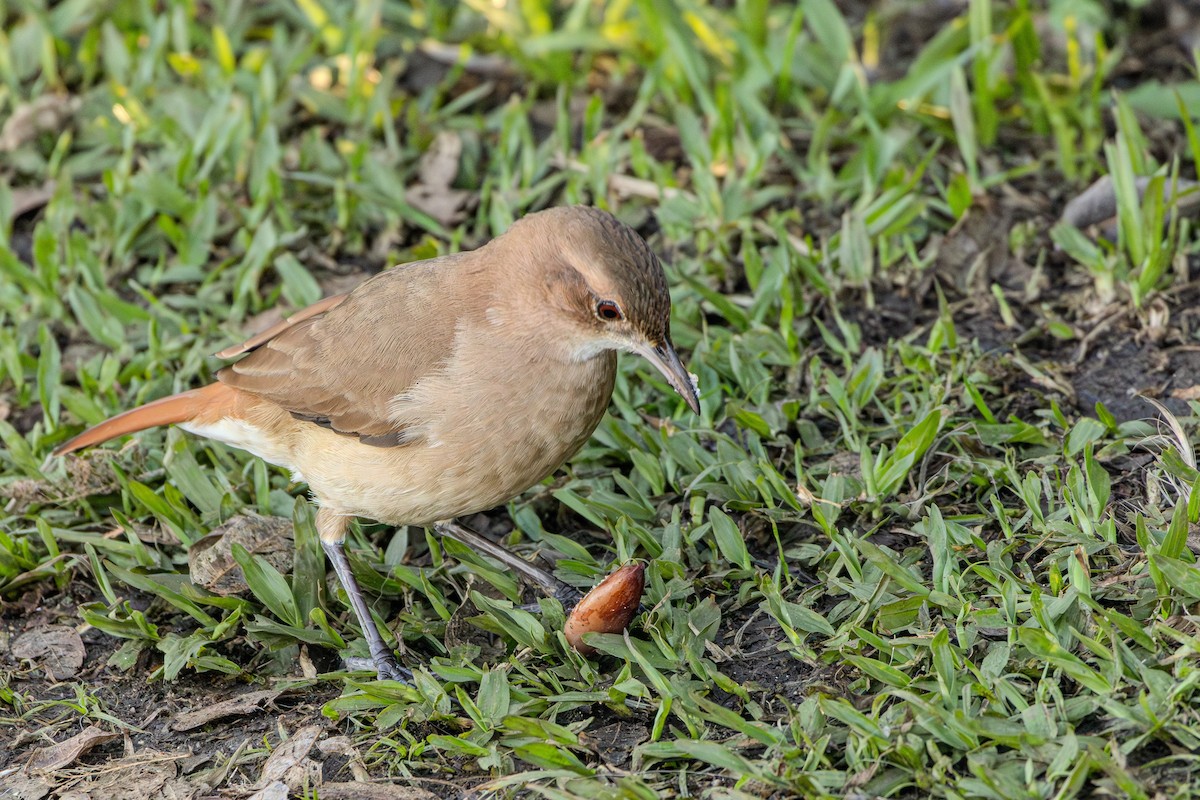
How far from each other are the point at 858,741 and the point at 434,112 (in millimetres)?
4723

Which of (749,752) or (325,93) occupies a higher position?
(325,93)

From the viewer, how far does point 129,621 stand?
15.8 ft

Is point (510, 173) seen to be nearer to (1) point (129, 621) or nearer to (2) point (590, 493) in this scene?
(2) point (590, 493)

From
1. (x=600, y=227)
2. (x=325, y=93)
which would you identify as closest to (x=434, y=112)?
(x=325, y=93)

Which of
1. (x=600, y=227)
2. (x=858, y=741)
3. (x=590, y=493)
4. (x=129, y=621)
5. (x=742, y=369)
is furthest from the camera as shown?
(x=742, y=369)

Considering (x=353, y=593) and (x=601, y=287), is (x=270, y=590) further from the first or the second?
(x=601, y=287)

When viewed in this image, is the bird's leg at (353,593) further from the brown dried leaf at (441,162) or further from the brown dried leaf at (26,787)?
the brown dried leaf at (441,162)

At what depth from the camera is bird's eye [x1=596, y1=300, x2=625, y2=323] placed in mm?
4476

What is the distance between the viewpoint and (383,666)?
4.58 metres

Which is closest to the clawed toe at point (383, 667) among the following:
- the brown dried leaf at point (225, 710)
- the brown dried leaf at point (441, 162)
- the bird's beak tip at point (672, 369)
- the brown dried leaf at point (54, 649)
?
the brown dried leaf at point (225, 710)

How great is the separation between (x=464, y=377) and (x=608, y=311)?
582mm

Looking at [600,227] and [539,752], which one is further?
[600,227]

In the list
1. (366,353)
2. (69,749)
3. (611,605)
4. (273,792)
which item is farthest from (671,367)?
(69,749)

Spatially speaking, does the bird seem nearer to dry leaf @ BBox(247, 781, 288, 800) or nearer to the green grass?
the green grass
